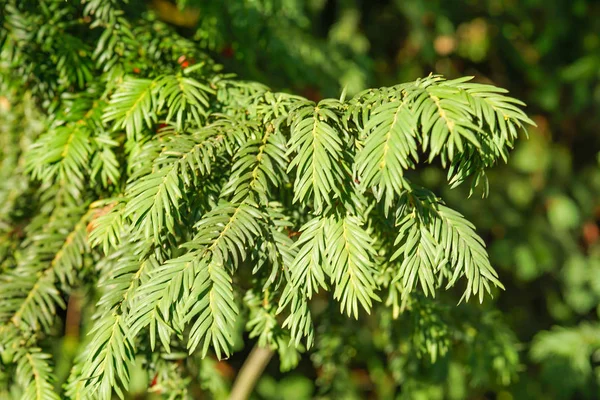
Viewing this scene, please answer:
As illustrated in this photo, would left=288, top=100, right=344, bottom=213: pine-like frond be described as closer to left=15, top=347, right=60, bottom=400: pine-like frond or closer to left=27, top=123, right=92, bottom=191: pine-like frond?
left=27, top=123, right=92, bottom=191: pine-like frond

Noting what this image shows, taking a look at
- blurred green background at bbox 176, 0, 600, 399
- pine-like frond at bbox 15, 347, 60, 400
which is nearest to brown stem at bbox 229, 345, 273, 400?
blurred green background at bbox 176, 0, 600, 399

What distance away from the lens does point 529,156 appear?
223 centimetres

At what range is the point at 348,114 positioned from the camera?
0.68 m

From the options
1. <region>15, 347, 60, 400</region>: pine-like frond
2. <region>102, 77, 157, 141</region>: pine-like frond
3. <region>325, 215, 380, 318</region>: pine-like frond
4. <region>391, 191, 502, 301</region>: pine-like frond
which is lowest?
<region>15, 347, 60, 400</region>: pine-like frond

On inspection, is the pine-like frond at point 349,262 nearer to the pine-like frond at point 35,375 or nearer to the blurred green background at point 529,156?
the pine-like frond at point 35,375

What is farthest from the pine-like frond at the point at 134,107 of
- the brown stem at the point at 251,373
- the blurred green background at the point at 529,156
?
the blurred green background at the point at 529,156

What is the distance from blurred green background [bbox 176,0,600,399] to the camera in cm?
188

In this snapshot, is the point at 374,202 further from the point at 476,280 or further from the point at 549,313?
the point at 549,313

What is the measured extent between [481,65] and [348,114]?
193cm

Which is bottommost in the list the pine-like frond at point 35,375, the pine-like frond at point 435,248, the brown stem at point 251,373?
the brown stem at point 251,373

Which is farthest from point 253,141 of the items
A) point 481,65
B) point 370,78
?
point 481,65

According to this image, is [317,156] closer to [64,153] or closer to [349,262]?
[349,262]

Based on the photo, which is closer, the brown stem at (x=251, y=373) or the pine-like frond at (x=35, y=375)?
the pine-like frond at (x=35, y=375)

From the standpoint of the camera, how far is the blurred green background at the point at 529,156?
1.88 metres
